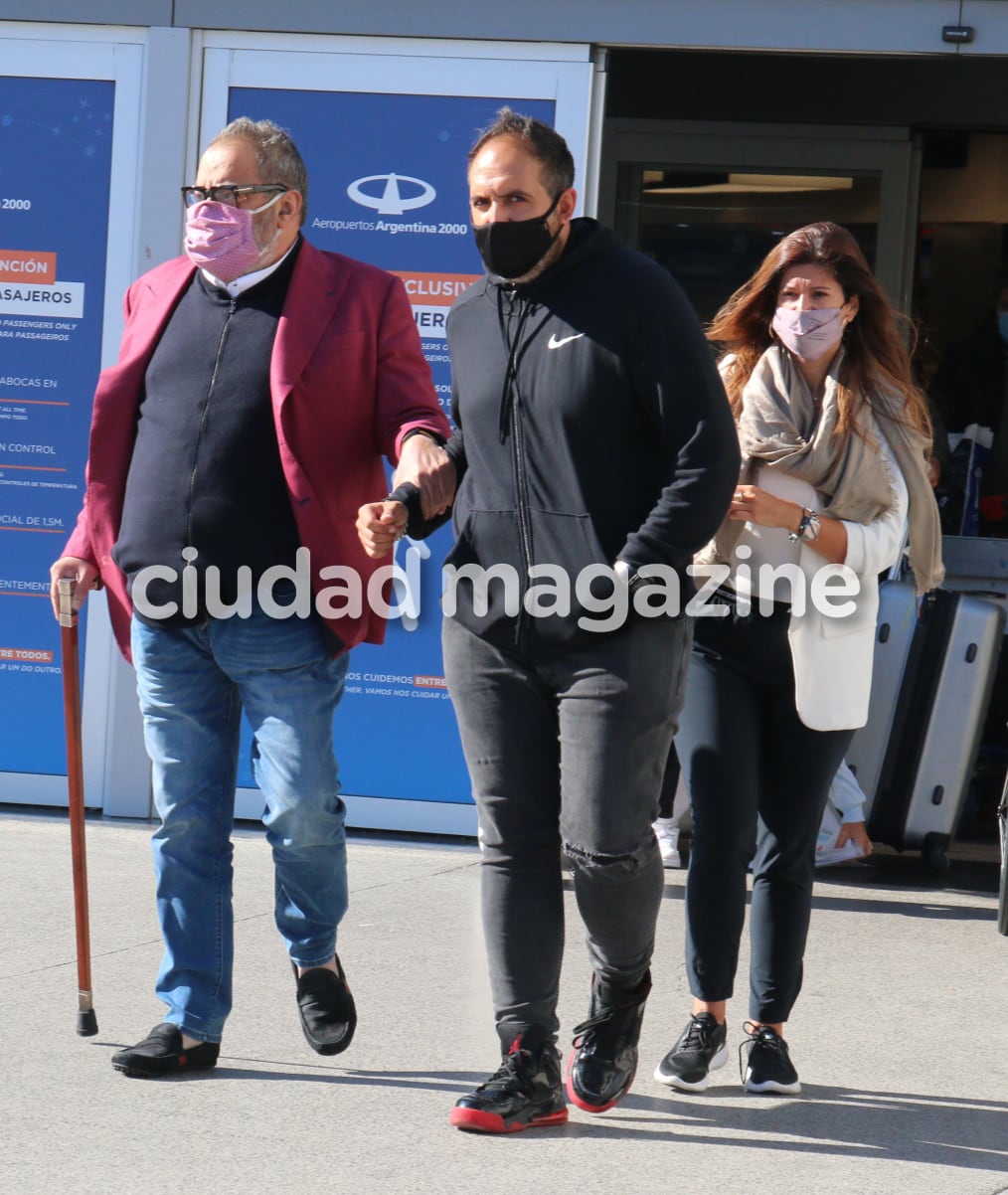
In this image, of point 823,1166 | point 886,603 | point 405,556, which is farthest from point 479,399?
point 886,603

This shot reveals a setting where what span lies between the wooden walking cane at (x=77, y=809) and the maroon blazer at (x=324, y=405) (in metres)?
0.10

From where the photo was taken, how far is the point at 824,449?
3.54 m

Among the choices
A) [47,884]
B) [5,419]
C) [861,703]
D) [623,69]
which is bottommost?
[47,884]

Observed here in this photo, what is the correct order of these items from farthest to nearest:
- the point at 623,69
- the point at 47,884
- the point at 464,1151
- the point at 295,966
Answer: the point at 623,69 → the point at 47,884 → the point at 295,966 → the point at 464,1151

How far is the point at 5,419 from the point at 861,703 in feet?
11.8

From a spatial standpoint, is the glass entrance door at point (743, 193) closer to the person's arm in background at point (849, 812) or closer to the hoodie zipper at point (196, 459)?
the person's arm in background at point (849, 812)

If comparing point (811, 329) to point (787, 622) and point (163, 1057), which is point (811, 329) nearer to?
point (787, 622)

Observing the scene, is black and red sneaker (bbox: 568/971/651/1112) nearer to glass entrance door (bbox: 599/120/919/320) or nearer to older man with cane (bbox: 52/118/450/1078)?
older man with cane (bbox: 52/118/450/1078)

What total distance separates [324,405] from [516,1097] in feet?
4.68

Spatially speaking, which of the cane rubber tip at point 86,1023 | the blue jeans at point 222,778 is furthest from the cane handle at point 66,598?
the cane rubber tip at point 86,1023

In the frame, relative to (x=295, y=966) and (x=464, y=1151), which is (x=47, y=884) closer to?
(x=295, y=966)

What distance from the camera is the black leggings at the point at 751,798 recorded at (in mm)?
3479

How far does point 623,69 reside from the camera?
25.1ft

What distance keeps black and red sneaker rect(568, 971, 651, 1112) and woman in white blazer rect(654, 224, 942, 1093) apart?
11.1 inches
